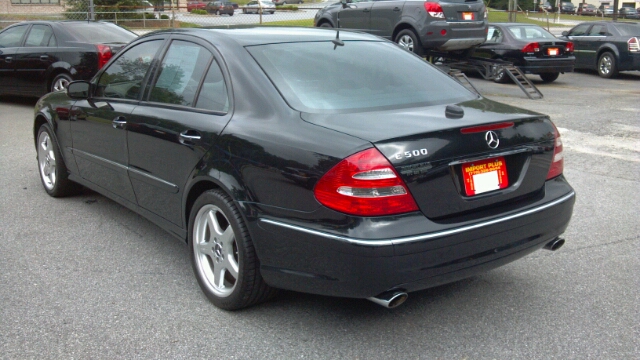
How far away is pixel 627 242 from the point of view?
4934mm

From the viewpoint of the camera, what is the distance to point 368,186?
3.07 meters

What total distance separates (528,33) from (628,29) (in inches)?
149

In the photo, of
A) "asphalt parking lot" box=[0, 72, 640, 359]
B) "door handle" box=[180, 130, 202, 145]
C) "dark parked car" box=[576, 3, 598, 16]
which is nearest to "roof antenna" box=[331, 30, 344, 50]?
"door handle" box=[180, 130, 202, 145]

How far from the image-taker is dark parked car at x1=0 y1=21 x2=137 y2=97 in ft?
36.5

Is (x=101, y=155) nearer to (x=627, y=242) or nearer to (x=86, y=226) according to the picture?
(x=86, y=226)

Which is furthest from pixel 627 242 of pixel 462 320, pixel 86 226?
pixel 86 226

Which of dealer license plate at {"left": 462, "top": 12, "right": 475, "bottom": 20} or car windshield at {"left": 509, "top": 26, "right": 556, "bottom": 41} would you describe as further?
car windshield at {"left": 509, "top": 26, "right": 556, "bottom": 41}

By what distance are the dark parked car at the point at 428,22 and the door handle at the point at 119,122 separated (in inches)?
334

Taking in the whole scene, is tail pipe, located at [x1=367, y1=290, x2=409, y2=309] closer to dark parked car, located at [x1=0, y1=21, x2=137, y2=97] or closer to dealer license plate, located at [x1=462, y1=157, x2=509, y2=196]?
dealer license plate, located at [x1=462, y1=157, x2=509, y2=196]

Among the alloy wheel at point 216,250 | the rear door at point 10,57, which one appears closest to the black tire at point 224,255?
the alloy wheel at point 216,250

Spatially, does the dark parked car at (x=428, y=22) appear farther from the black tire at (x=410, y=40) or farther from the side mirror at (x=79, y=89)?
the side mirror at (x=79, y=89)

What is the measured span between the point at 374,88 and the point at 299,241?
46.3 inches

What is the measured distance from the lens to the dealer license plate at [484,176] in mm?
3301

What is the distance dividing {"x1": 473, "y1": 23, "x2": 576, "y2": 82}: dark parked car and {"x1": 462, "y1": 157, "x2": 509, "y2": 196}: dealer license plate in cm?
1291
